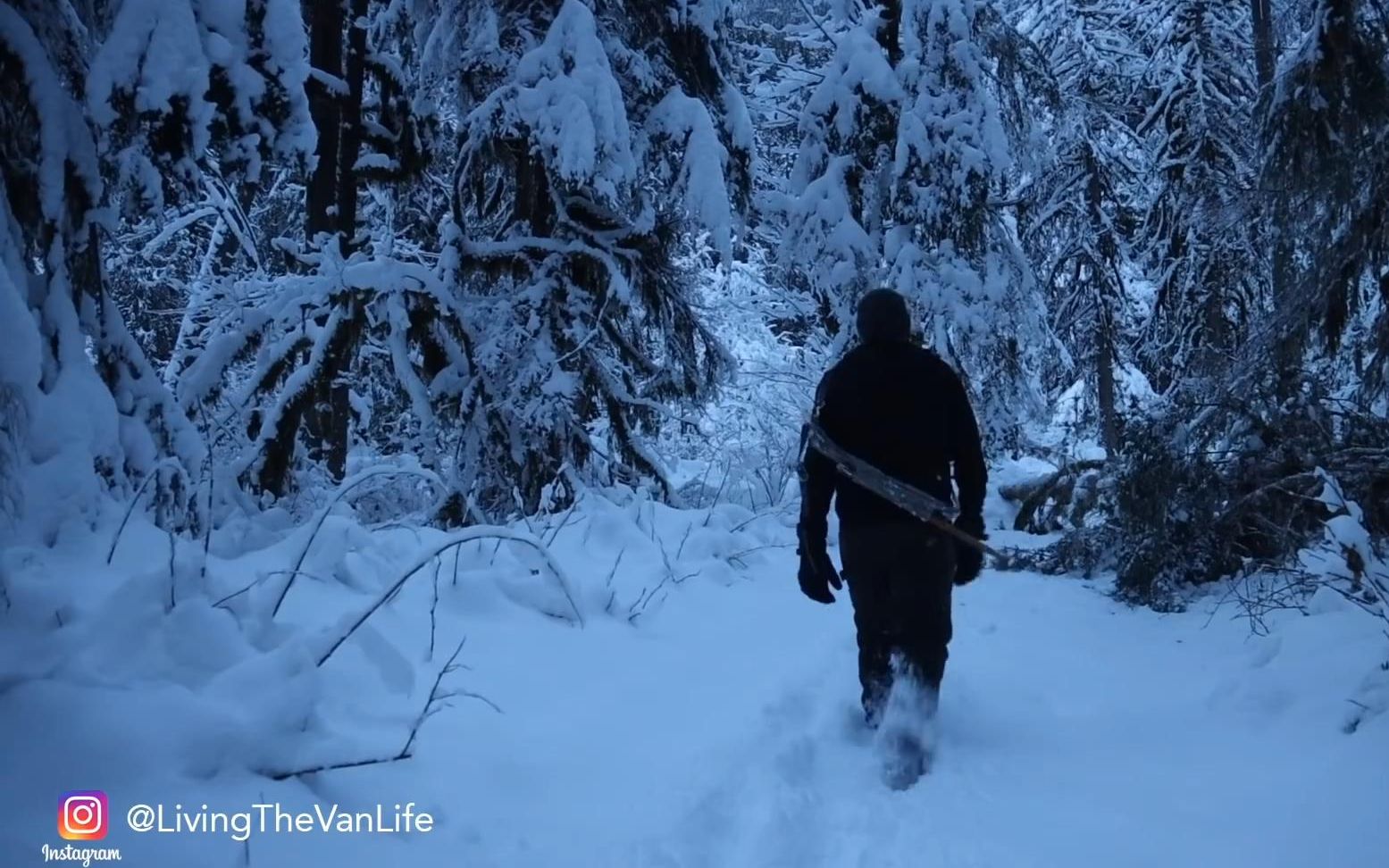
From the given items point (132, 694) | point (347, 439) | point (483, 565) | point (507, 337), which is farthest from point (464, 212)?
point (132, 694)

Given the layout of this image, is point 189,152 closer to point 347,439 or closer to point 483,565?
point 483,565

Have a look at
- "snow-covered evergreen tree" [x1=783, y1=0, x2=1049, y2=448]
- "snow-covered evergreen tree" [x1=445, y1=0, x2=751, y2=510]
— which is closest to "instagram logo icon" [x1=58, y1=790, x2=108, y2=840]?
"snow-covered evergreen tree" [x1=445, y1=0, x2=751, y2=510]

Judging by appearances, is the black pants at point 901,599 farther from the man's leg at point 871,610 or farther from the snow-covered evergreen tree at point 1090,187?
the snow-covered evergreen tree at point 1090,187

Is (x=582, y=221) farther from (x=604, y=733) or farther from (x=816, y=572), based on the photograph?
(x=604, y=733)

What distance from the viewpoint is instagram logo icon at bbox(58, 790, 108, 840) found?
1.77 metres

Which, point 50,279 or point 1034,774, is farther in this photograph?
point 1034,774

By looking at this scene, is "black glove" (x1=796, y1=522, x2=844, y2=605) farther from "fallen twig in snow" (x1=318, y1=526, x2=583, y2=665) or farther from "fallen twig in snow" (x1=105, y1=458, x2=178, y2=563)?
"fallen twig in snow" (x1=105, y1=458, x2=178, y2=563)

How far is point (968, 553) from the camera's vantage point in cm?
380

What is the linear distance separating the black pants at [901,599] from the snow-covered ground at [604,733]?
353 mm

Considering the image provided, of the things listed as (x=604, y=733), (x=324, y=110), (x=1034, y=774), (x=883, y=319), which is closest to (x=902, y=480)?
(x=883, y=319)

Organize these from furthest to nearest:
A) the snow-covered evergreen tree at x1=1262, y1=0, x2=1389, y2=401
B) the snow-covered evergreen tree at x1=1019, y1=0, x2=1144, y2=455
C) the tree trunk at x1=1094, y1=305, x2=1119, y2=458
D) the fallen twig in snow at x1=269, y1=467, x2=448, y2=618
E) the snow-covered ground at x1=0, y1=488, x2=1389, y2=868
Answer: the tree trunk at x1=1094, y1=305, x2=1119, y2=458 → the snow-covered evergreen tree at x1=1019, y1=0, x2=1144, y2=455 → the snow-covered evergreen tree at x1=1262, y1=0, x2=1389, y2=401 → the fallen twig in snow at x1=269, y1=467, x2=448, y2=618 → the snow-covered ground at x1=0, y1=488, x2=1389, y2=868

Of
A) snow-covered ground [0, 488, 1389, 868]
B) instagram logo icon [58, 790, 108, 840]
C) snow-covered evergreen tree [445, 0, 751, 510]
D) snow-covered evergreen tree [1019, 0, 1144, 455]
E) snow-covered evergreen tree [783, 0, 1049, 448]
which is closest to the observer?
instagram logo icon [58, 790, 108, 840]

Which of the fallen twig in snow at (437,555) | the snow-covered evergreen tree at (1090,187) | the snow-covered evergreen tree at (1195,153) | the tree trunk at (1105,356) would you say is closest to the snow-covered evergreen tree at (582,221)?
the fallen twig in snow at (437,555)

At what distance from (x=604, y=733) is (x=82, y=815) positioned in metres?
1.71
